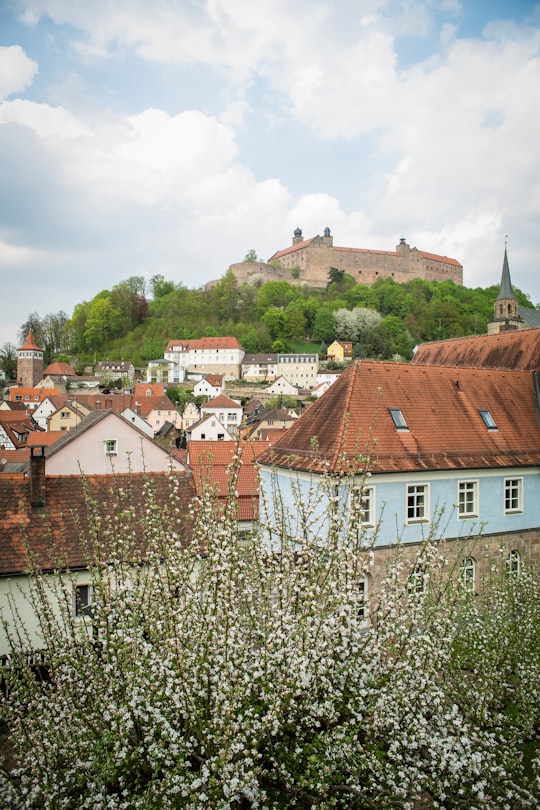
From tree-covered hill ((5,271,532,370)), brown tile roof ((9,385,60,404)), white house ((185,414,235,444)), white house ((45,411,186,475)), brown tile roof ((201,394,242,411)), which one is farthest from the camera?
tree-covered hill ((5,271,532,370))

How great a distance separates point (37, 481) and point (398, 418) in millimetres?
9840

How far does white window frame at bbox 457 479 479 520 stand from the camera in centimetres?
1592

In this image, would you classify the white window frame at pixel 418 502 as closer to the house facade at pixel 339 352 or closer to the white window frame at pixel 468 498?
the white window frame at pixel 468 498

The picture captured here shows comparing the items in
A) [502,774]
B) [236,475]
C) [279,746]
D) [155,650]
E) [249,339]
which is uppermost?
[249,339]

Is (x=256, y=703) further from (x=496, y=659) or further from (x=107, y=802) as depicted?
(x=496, y=659)

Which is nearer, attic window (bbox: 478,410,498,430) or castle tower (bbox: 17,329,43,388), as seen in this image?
attic window (bbox: 478,410,498,430)

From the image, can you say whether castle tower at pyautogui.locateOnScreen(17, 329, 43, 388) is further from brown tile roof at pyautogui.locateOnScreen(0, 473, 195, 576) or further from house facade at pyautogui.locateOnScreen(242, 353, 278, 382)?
brown tile roof at pyautogui.locateOnScreen(0, 473, 195, 576)

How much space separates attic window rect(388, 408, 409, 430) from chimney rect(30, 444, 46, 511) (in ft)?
31.1

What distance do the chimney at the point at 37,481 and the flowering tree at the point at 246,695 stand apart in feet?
24.1

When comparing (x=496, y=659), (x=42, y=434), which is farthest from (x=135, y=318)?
(x=496, y=659)

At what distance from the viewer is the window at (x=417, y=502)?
15109 millimetres

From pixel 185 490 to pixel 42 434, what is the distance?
112 ft

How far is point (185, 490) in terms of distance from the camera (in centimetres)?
1458

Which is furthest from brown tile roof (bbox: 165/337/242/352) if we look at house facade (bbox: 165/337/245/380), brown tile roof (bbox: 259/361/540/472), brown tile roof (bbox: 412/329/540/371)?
brown tile roof (bbox: 259/361/540/472)
